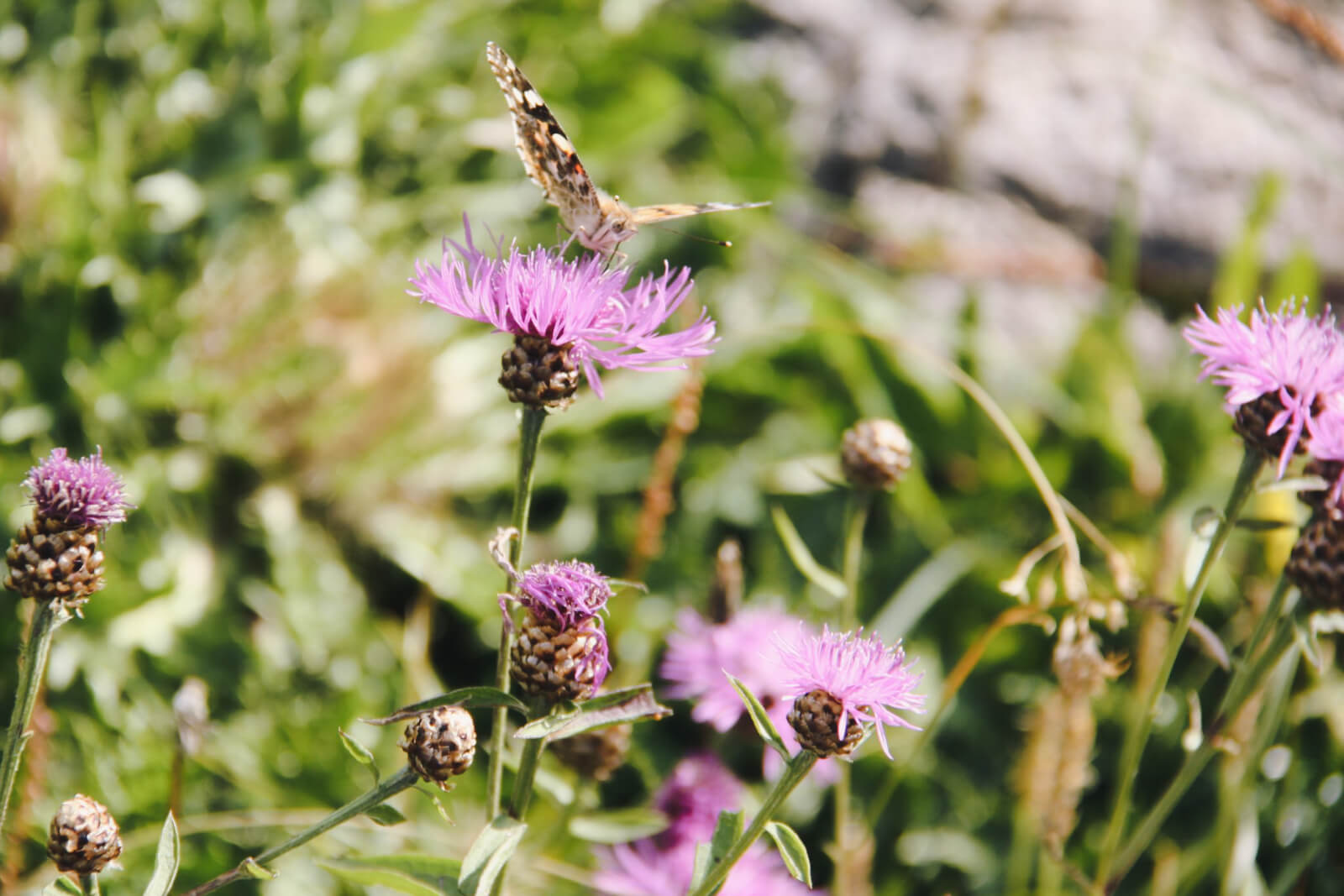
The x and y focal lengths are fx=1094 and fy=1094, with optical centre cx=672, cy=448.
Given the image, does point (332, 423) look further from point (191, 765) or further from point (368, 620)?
point (191, 765)

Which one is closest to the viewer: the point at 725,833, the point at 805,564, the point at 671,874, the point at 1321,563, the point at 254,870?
the point at 254,870

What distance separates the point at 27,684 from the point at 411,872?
26cm

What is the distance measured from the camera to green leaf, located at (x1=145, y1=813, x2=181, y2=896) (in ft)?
1.97

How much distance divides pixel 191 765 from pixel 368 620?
15.0 inches

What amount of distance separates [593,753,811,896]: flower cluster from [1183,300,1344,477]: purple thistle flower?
0.58 metres

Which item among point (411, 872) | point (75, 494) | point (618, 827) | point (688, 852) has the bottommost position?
point (688, 852)

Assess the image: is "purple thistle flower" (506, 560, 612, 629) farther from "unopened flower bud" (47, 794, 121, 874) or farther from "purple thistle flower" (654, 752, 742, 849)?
"purple thistle flower" (654, 752, 742, 849)

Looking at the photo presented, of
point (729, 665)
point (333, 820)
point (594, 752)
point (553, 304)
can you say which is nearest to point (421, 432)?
point (729, 665)

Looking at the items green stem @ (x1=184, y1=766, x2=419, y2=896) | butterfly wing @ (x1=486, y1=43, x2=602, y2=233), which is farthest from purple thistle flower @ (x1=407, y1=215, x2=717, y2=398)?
green stem @ (x1=184, y1=766, x2=419, y2=896)

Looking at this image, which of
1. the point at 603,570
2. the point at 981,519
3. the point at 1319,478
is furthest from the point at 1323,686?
the point at 603,570

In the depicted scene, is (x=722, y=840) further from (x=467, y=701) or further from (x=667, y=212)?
(x=667, y=212)

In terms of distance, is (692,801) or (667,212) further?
(692,801)

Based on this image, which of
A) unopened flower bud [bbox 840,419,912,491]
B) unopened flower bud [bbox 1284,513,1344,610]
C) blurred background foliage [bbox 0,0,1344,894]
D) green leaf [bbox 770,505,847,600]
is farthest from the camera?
blurred background foliage [bbox 0,0,1344,894]

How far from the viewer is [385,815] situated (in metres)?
0.64
